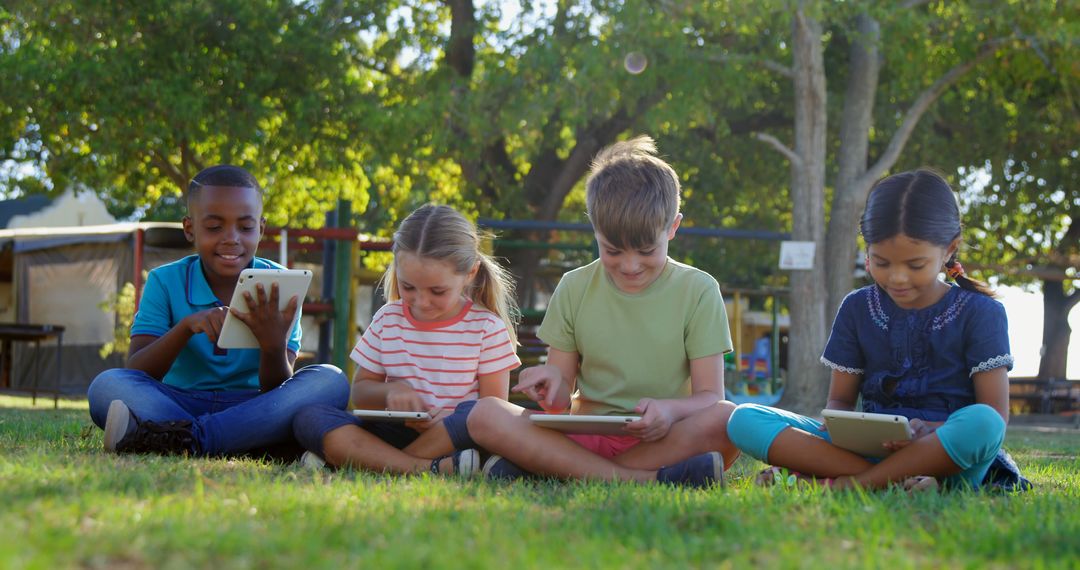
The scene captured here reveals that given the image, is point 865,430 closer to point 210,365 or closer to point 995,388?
point 995,388

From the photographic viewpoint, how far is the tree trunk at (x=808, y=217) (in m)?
13.1

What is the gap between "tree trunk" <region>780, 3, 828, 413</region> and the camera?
13.1 meters

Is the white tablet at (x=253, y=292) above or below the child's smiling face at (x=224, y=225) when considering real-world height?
below

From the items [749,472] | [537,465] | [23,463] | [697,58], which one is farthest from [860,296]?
[697,58]

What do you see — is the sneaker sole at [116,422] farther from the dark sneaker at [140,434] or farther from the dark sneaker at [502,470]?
the dark sneaker at [502,470]

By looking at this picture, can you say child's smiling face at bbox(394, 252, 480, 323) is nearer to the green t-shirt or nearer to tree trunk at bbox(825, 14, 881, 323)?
the green t-shirt

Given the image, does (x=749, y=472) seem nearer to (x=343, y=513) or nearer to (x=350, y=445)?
(x=350, y=445)

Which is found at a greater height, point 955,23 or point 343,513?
point 955,23

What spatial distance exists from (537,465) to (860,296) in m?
1.29

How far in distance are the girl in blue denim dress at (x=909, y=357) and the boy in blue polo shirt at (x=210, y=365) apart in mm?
1632

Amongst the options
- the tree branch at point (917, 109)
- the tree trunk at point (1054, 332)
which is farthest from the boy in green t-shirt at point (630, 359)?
the tree trunk at point (1054, 332)

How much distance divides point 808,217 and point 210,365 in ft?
32.1

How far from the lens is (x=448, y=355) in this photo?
4270mm

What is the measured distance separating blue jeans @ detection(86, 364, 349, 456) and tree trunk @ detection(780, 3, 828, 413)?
9.33 m
